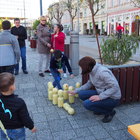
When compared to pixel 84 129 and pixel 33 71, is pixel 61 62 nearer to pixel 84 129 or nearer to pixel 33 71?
pixel 84 129

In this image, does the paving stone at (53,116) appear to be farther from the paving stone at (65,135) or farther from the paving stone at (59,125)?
the paving stone at (65,135)

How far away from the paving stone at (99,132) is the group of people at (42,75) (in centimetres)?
23

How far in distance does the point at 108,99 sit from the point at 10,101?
71.8 inches

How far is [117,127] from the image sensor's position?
11.2ft

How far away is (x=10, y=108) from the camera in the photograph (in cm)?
210

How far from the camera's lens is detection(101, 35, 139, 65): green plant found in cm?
566

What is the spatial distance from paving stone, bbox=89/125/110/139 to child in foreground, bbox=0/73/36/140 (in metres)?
1.30

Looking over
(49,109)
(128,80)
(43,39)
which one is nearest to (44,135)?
(49,109)

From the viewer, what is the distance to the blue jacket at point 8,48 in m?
4.99

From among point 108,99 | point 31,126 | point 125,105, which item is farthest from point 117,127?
point 31,126

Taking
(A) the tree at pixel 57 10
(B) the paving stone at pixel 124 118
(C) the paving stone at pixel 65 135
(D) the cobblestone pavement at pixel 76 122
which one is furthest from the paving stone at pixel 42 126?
(A) the tree at pixel 57 10

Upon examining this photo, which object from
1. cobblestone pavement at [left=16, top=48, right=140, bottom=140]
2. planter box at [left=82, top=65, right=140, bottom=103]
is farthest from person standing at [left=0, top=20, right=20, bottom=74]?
planter box at [left=82, top=65, right=140, bottom=103]

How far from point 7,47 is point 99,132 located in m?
3.10

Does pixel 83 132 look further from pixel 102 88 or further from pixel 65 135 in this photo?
pixel 102 88
